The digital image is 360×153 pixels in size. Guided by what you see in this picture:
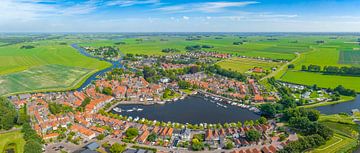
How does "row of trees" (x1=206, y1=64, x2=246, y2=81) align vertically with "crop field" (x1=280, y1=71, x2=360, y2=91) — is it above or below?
above

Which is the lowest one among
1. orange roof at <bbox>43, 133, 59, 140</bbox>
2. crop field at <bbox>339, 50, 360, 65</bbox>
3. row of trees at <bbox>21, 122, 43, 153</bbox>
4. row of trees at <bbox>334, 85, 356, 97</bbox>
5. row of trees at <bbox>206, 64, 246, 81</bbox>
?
orange roof at <bbox>43, 133, 59, 140</bbox>

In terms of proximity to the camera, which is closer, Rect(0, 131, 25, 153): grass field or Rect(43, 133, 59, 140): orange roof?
Rect(0, 131, 25, 153): grass field

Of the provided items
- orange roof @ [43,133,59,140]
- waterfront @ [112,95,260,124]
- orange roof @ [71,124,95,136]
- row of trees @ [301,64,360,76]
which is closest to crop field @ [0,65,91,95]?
waterfront @ [112,95,260,124]

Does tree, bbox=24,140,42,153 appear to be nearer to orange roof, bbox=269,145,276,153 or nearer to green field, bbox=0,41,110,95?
orange roof, bbox=269,145,276,153

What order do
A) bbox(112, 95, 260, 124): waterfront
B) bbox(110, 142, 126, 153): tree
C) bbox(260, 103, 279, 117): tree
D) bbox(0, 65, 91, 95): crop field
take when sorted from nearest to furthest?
1. bbox(110, 142, 126, 153): tree
2. bbox(112, 95, 260, 124): waterfront
3. bbox(260, 103, 279, 117): tree
4. bbox(0, 65, 91, 95): crop field

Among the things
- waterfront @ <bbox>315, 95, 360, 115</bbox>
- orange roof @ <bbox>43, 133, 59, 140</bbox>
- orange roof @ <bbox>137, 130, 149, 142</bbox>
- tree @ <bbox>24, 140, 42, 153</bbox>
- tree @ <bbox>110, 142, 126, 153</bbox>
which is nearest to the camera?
tree @ <bbox>24, 140, 42, 153</bbox>

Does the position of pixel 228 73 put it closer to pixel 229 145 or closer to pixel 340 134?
pixel 340 134

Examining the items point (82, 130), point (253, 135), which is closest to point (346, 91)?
point (253, 135)
